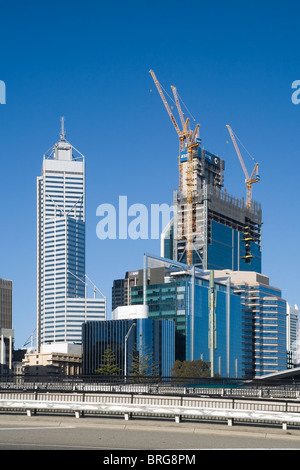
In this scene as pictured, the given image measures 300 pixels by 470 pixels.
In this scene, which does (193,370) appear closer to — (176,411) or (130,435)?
(176,411)

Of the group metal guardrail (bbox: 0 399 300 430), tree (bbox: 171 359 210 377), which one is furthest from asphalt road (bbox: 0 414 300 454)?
tree (bbox: 171 359 210 377)

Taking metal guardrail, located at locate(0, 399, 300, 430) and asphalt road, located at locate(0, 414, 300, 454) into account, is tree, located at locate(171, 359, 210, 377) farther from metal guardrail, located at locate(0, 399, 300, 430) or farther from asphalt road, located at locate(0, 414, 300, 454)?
asphalt road, located at locate(0, 414, 300, 454)

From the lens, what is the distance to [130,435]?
28.9m

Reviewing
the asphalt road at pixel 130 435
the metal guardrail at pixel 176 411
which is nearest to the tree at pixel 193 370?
the metal guardrail at pixel 176 411

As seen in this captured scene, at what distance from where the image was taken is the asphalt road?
26.1 m

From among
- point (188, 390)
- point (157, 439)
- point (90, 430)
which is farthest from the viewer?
point (188, 390)

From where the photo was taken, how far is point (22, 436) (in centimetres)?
2805

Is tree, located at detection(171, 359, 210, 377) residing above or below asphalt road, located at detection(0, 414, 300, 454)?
below

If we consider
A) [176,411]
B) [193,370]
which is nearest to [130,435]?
[176,411]

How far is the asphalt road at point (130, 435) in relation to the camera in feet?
85.5
